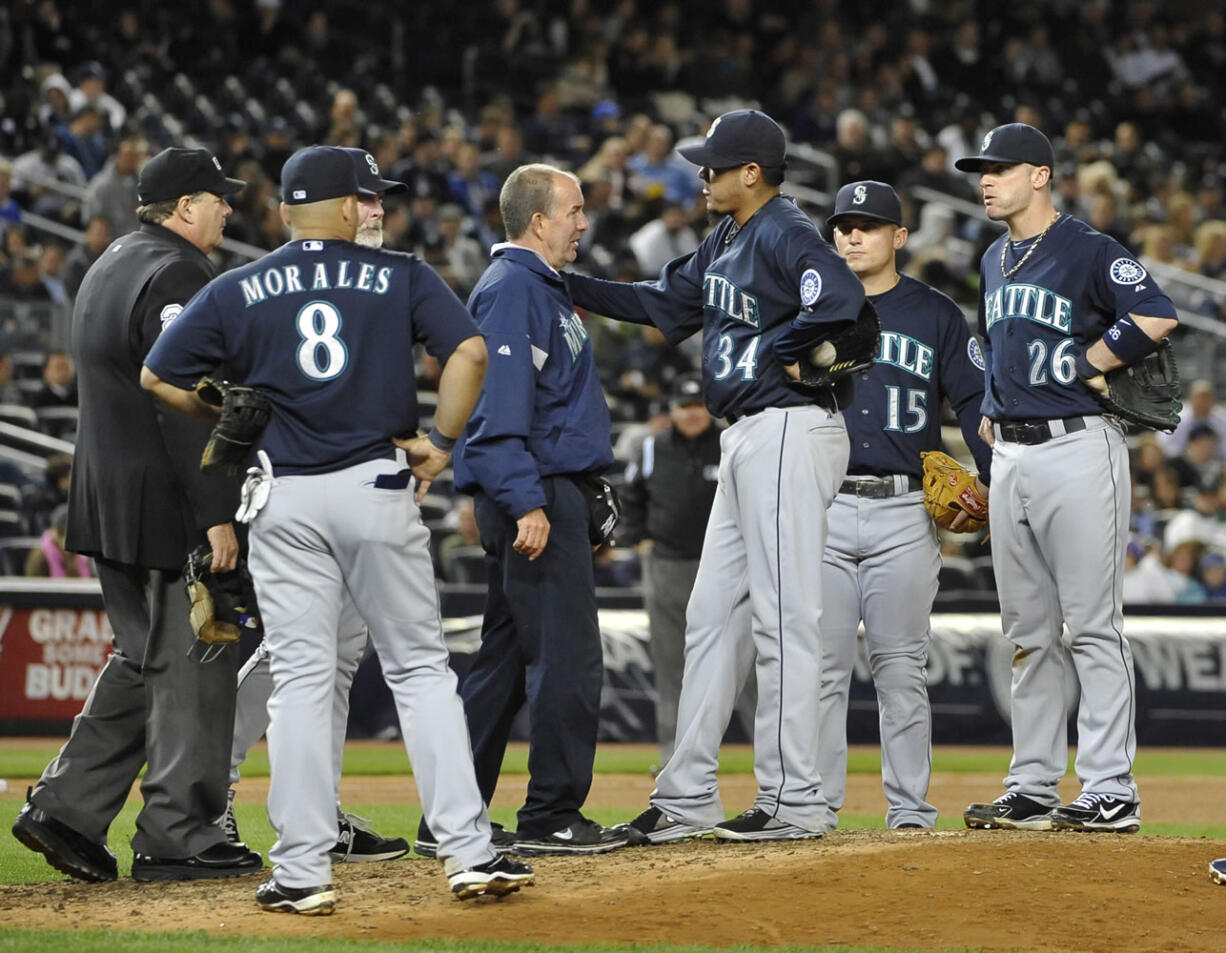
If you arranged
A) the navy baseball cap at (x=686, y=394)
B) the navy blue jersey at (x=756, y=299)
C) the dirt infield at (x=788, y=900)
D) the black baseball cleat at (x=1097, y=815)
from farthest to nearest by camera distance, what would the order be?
the navy baseball cap at (x=686, y=394), the black baseball cleat at (x=1097, y=815), the navy blue jersey at (x=756, y=299), the dirt infield at (x=788, y=900)

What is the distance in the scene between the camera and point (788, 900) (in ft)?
17.1

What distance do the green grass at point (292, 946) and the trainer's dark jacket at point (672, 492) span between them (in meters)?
6.48

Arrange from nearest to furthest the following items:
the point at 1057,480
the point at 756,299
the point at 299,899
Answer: the point at 299,899 < the point at 756,299 < the point at 1057,480

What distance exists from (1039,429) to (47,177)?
12.6 metres

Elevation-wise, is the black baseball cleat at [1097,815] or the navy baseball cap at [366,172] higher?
the navy baseball cap at [366,172]

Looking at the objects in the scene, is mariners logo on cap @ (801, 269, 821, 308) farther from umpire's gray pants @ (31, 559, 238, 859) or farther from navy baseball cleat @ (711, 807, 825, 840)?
umpire's gray pants @ (31, 559, 238, 859)

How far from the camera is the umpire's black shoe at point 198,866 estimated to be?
5.88 metres

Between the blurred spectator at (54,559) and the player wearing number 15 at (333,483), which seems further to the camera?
the blurred spectator at (54,559)

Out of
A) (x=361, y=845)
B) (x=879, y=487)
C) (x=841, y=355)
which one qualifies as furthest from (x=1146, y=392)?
(x=361, y=845)

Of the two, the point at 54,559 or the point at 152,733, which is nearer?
the point at 152,733

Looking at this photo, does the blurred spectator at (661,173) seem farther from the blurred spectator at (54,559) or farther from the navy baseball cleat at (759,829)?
the navy baseball cleat at (759,829)

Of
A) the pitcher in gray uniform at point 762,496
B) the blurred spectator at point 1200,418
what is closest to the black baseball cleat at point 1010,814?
the pitcher in gray uniform at point 762,496

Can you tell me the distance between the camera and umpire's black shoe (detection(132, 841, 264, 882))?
588 centimetres

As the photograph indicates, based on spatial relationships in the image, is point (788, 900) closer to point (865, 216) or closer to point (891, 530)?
point (891, 530)
